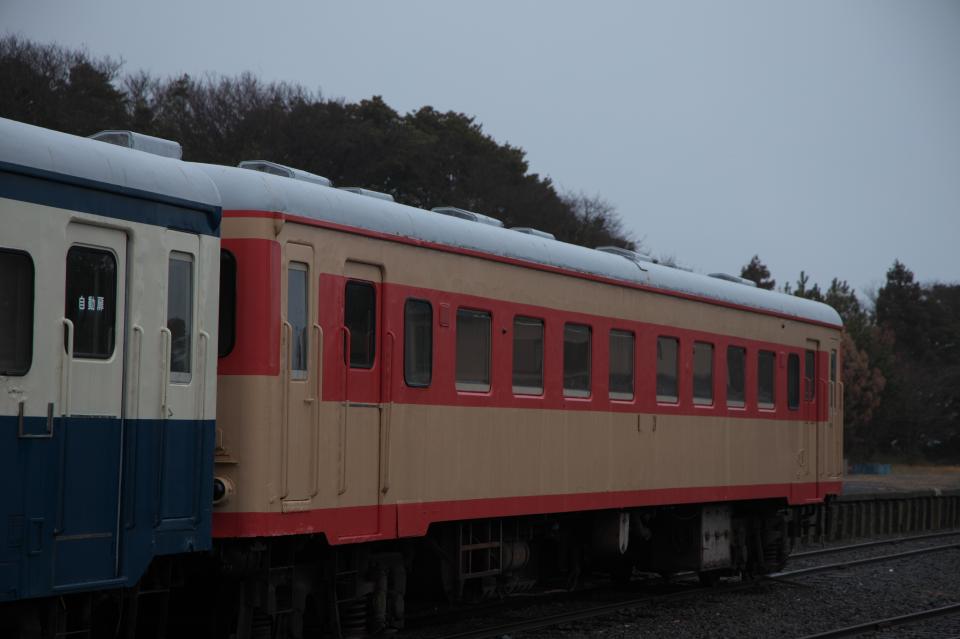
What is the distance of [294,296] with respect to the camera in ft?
31.2

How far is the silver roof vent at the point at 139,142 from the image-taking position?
28.9 feet

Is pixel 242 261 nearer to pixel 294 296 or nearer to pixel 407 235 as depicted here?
pixel 294 296

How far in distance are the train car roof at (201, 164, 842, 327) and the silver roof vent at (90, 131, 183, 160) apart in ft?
1.19

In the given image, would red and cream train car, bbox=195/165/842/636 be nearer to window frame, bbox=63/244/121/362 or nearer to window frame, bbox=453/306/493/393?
window frame, bbox=453/306/493/393

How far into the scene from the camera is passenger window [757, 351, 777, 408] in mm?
16844

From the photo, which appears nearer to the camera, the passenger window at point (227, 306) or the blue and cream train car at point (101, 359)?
the blue and cream train car at point (101, 359)

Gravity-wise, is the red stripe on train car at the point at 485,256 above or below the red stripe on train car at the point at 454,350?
above

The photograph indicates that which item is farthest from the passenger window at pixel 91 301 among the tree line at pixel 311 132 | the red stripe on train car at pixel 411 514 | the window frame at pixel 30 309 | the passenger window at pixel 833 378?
the tree line at pixel 311 132

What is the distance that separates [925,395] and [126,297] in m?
79.9

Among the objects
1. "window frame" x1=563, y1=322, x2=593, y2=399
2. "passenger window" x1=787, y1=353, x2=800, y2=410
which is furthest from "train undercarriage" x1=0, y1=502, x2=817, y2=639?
"passenger window" x1=787, y1=353, x2=800, y2=410

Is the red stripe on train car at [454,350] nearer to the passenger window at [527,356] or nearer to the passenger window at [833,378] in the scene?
the passenger window at [527,356]

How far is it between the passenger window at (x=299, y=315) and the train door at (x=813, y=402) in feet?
33.7

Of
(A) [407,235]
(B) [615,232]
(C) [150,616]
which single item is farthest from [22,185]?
(B) [615,232]

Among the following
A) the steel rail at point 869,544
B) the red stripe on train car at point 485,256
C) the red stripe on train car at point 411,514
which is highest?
the red stripe on train car at point 485,256
